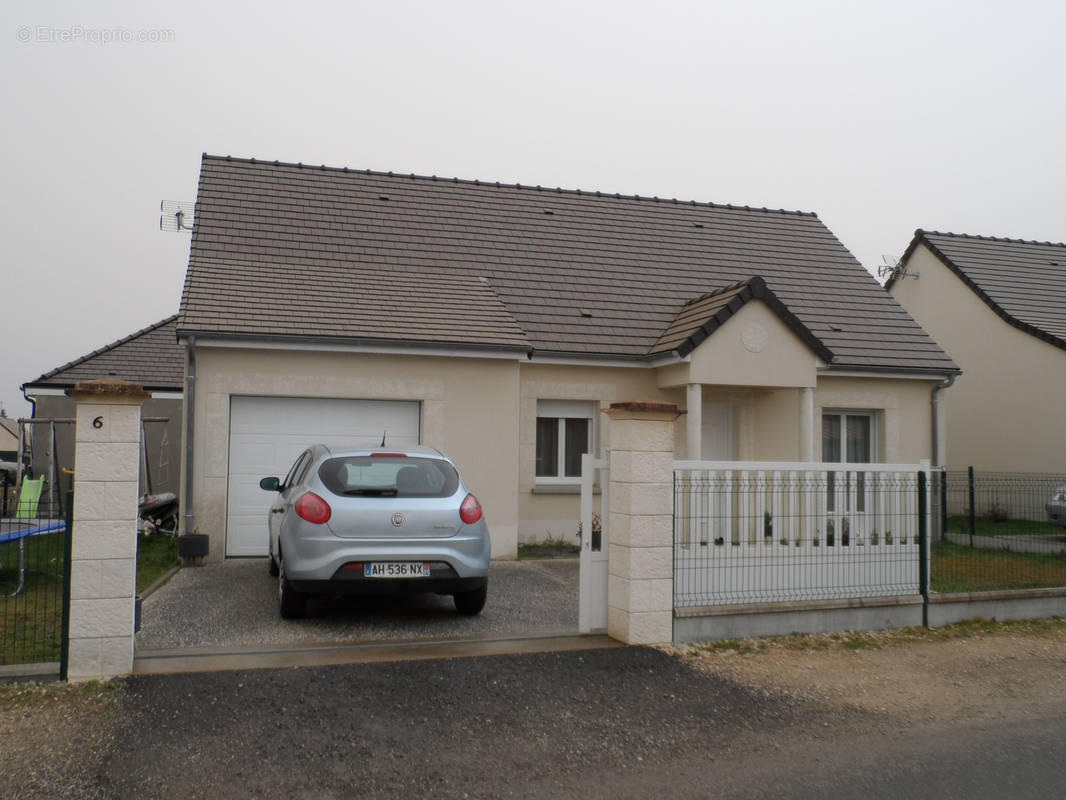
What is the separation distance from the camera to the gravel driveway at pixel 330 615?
777 centimetres

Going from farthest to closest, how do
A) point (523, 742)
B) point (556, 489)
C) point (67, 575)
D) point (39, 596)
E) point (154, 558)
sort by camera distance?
1. point (556, 489)
2. point (154, 558)
3. point (39, 596)
4. point (67, 575)
5. point (523, 742)

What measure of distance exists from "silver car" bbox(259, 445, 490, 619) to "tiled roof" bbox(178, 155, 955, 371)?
14.7 feet

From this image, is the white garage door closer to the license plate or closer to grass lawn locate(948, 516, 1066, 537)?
the license plate

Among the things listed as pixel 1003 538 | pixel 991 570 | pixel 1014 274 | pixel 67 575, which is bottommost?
pixel 991 570

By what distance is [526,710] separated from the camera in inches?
236

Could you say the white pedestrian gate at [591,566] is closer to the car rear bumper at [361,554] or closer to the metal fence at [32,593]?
the car rear bumper at [361,554]

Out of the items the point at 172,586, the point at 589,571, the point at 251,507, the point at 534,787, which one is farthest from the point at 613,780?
the point at 251,507

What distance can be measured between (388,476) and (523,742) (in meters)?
3.40

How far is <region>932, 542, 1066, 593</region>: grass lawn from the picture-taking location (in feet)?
33.9

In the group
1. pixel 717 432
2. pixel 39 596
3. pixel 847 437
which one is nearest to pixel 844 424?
pixel 847 437

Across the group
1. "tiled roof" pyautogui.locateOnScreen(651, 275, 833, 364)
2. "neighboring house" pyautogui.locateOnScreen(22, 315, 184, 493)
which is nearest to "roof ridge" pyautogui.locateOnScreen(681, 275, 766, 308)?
"tiled roof" pyautogui.locateOnScreen(651, 275, 833, 364)

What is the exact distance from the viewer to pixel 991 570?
11680 millimetres

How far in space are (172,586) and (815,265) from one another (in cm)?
1367

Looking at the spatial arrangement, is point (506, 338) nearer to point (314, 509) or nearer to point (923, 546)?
point (314, 509)
